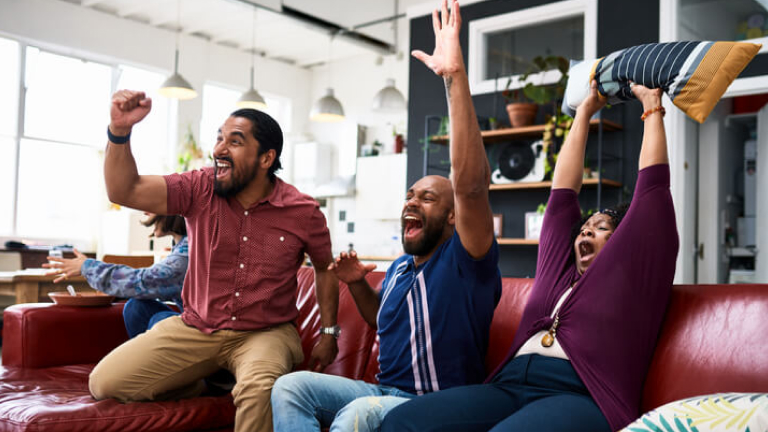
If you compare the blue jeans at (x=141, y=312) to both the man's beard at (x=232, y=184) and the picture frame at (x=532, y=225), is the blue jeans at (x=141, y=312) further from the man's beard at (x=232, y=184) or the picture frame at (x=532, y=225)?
the picture frame at (x=532, y=225)

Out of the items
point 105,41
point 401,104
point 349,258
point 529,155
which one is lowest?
point 349,258

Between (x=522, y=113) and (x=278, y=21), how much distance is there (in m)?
4.74

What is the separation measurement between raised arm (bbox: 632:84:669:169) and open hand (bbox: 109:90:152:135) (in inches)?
57.6

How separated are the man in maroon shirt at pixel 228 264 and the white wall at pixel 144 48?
7.45 m

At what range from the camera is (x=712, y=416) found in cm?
143

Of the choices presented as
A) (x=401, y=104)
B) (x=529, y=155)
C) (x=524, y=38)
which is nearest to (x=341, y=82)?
(x=401, y=104)

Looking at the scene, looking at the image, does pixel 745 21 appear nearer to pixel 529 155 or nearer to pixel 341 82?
pixel 529 155

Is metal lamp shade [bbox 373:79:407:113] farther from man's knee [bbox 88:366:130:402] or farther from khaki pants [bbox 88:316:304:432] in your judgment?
man's knee [bbox 88:366:130:402]

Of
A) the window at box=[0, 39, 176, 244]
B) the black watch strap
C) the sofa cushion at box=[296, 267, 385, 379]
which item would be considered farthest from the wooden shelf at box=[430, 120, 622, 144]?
the window at box=[0, 39, 176, 244]

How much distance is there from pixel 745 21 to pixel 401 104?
3763 millimetres

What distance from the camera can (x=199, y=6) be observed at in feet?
30.1

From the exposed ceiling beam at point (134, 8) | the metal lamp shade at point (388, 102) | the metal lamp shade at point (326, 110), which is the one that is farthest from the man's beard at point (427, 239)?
the exposed ceiling beam at point (134, 8)

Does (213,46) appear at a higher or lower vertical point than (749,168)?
higher

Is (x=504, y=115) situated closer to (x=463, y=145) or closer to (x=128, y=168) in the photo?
(x=128, y=168)
